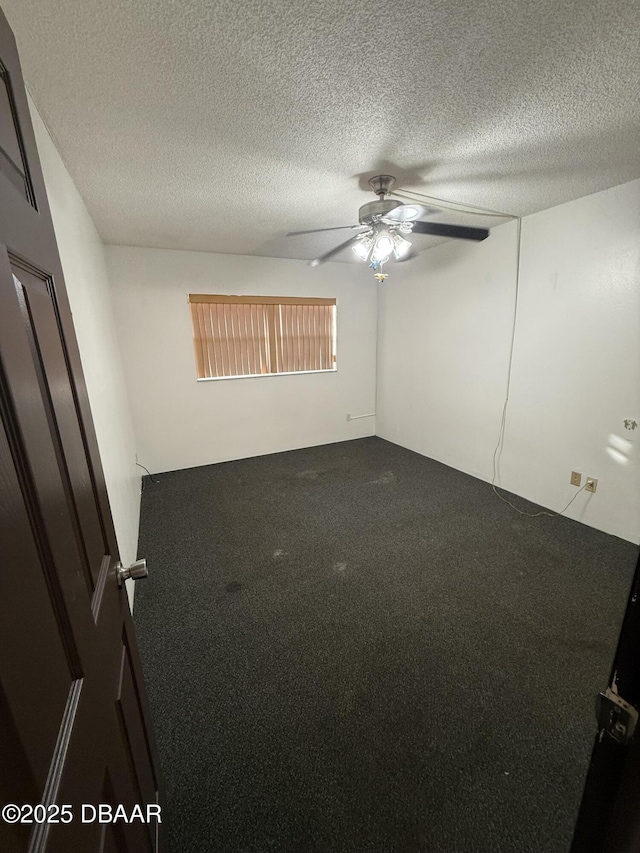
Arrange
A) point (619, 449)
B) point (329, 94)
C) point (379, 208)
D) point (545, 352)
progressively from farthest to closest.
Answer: point (545, 352)
point (619, 449)
point (379, 208)
point (329, 94)

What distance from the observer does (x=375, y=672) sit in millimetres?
1551

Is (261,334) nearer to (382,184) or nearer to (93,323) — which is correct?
(93,323)

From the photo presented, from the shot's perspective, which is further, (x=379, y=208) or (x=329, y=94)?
(x=379, y=208)

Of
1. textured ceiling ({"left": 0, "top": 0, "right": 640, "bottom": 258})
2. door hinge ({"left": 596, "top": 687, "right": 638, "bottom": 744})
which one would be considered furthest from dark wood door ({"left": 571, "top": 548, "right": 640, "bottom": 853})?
textured ceiling ({"left": 0, "top": 0, "right": 640, "bottom": 258})

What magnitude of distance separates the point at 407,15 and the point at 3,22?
1045mm

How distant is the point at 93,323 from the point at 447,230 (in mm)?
2286

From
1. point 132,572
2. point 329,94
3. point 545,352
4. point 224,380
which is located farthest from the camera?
point 224,380

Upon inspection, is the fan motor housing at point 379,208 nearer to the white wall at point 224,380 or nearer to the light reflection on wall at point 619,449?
the white wall at point 224,380

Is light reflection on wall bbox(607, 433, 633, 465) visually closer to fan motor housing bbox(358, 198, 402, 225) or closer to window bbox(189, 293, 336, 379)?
fan motor housing bbox(358, 198, 402, 225)

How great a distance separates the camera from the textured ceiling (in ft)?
3.34

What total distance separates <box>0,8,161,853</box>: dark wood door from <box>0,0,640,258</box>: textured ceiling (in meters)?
0.69

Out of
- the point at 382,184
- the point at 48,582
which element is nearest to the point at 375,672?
the point at 48,582

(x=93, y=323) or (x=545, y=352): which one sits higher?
(x=93, y=323)

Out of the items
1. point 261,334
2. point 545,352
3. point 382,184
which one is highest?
point 382,184
